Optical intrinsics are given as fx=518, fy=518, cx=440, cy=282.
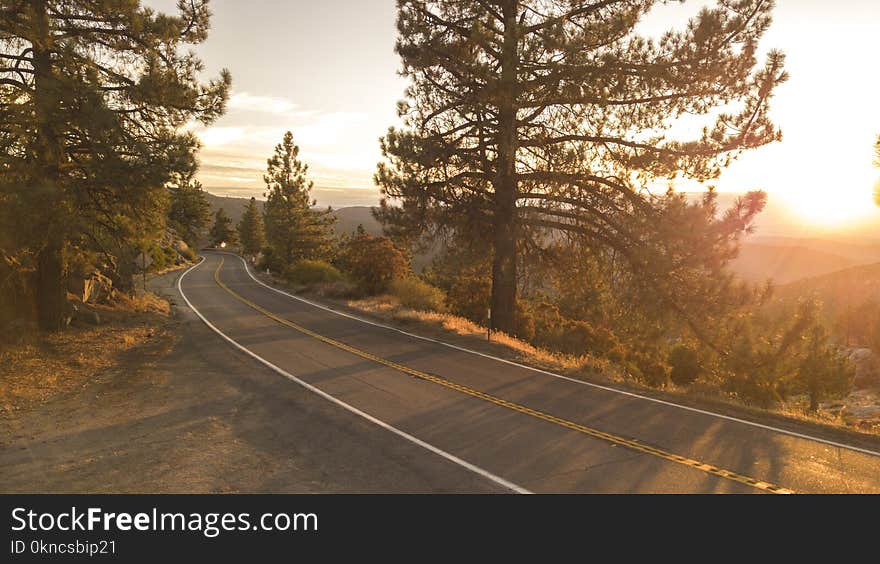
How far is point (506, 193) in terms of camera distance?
58.1 ft

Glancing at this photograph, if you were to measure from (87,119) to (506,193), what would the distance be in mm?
11921

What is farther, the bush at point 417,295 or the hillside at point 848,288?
the hillside at point 848,288

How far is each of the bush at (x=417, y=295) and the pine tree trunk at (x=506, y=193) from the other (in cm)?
718

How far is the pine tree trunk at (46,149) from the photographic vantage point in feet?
37.9

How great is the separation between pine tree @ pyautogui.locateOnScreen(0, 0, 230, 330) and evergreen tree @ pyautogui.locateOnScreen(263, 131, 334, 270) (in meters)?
39.8

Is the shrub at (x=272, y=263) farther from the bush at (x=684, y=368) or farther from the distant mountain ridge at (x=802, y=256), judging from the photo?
the distant mountain ridge at (x=802, y=256)

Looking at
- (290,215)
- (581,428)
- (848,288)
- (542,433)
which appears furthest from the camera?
(848,288)

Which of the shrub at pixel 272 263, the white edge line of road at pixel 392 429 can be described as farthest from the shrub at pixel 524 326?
the shrub at pixel 272 263

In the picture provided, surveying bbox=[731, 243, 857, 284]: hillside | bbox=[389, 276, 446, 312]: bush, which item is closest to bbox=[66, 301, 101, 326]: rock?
bbox=[389, 276, 446, 312]: bush

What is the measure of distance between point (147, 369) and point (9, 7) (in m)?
9.05

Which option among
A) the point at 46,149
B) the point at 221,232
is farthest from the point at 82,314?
the point at 221,232

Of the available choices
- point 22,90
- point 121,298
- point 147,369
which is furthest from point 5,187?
point 121,298

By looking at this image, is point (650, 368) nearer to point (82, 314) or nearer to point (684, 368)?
point (684, 368)

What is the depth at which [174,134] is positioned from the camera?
14.2 meters
